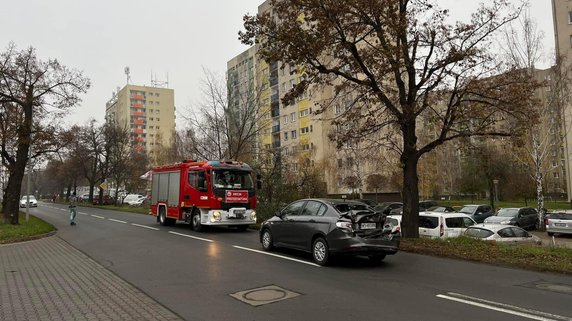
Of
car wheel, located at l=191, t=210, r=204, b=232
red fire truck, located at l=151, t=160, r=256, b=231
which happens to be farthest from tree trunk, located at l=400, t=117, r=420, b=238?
car wheel, located at l=191, t=210, r=204, b=232

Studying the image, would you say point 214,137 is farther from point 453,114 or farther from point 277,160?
point 453,114

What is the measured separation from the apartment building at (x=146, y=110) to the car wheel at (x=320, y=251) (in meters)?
128

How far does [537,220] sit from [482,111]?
1982 centimetres

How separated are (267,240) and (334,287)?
4.97 m

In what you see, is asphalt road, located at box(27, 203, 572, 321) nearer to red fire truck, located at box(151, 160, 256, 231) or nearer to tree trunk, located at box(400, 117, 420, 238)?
tree trunk, located at box(400, 117, 420, 238)

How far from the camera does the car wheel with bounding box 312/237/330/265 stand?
1019 centimetres

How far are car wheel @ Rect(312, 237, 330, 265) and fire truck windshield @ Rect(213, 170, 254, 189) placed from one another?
29.3 feet

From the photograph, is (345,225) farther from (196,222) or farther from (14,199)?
(14,199)

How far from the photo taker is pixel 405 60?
44.5 feet

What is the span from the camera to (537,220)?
1158 inches

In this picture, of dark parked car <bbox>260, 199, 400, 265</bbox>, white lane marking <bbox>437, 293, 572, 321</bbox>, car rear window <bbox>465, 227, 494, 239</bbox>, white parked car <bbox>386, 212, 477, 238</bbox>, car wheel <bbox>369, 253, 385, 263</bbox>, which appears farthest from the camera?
white parked car <bbox>386, 212, 477, 238</bbox>

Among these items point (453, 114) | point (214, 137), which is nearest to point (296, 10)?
point (453, 114)

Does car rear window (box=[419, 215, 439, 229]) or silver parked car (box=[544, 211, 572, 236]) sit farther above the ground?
car rear window (box=[419, 215, 439, 229])

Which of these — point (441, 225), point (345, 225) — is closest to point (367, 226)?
point (345, 225)
